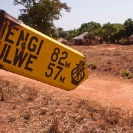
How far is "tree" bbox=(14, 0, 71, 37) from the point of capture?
22.2m

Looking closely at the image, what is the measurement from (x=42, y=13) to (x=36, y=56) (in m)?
21.3

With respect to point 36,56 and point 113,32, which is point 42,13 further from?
point 113,32

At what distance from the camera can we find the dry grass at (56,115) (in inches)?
223

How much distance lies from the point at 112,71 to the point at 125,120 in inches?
300

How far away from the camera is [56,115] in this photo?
20.7ft

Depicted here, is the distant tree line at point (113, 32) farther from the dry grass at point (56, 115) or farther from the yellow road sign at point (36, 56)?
the yellow road sign at point (36, 56)

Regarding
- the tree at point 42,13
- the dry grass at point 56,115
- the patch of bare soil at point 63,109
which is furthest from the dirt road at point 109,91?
the tree at point 42,13

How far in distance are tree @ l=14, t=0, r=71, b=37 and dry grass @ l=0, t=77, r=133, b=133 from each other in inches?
605

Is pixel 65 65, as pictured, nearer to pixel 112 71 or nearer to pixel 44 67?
pixel 44 67

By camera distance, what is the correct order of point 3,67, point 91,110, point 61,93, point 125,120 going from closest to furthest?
point 3,67 → point 125,120 → point 91,110 → point 61,93

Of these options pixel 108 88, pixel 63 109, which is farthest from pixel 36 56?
pixel 108 88

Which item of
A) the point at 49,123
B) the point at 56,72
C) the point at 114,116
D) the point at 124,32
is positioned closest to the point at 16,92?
the point at 49,123

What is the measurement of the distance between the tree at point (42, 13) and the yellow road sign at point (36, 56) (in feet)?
68.6

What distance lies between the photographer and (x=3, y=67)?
1829 mm
